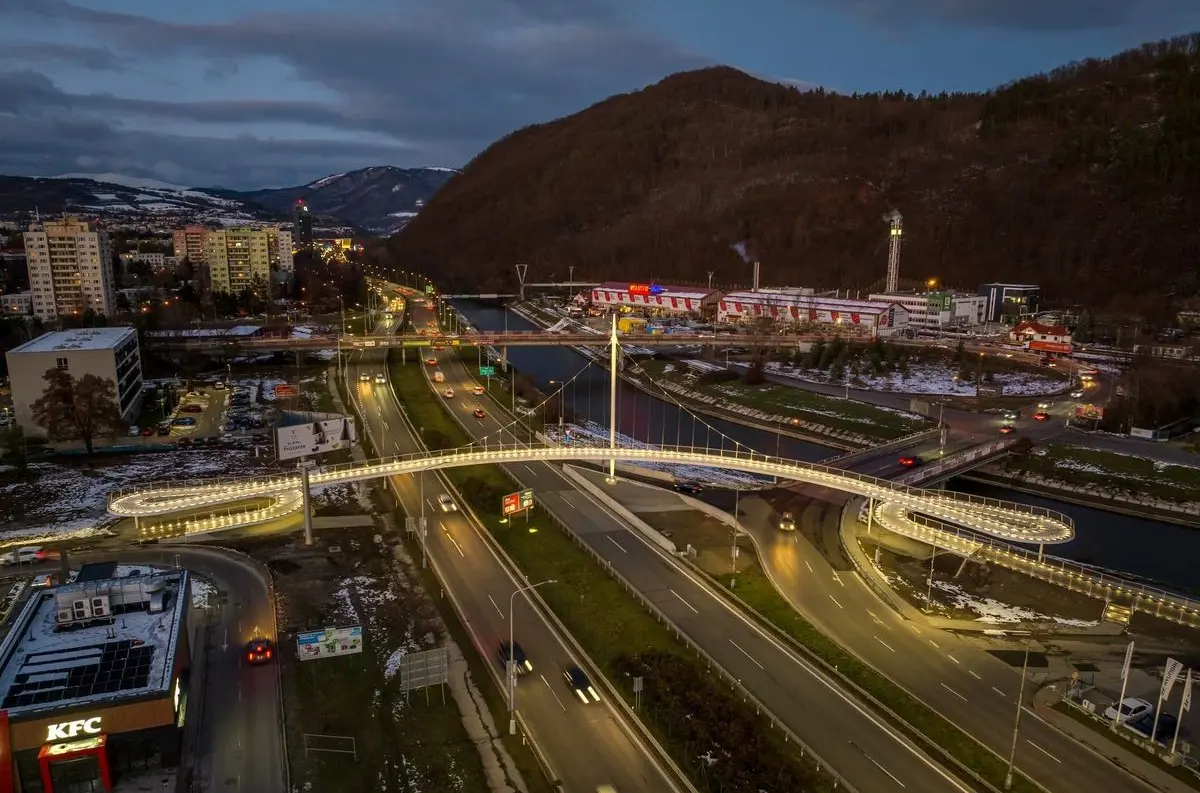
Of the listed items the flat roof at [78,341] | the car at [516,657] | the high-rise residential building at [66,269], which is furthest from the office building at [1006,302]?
the high-rise residential building at [66,269]

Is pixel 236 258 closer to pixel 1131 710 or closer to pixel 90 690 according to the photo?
pixel 90 690

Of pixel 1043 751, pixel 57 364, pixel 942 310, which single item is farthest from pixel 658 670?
pixel 942 310

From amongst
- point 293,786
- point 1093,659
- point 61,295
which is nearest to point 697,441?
point 1093,659

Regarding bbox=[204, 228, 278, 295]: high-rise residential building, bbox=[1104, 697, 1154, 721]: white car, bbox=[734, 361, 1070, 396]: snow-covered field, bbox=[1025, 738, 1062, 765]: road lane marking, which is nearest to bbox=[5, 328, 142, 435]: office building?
bbox=[1025, 738, 1062, 765]: road lane marking

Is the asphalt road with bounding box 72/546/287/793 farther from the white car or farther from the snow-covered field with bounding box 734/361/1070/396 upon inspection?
the snow-covered field with bounding box 734/361/1070/396

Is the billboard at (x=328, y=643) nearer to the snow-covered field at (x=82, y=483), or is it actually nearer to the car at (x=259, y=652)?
the car at (x=259, y=652)
